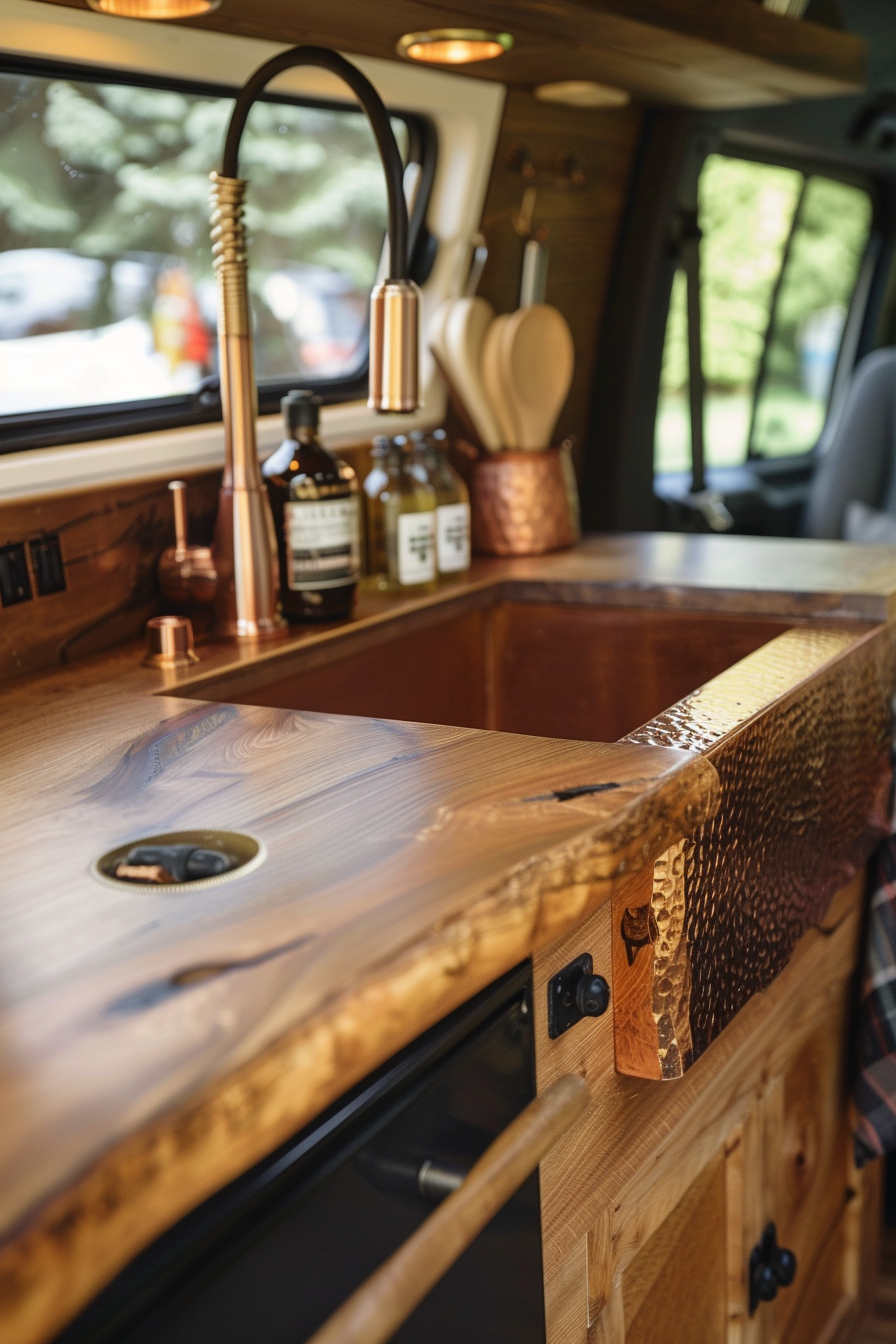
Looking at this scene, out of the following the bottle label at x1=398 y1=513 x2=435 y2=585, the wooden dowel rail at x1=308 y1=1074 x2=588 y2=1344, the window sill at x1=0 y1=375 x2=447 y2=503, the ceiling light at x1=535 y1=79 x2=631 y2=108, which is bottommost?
the wooden dowel rail at x1=308 y1=1074 x2=588 y2=1344

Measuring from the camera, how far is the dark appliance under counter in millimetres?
625

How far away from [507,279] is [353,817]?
1491mm

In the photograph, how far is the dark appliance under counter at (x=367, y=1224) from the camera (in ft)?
2.05

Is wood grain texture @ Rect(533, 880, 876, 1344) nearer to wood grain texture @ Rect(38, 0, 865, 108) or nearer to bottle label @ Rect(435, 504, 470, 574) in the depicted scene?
bottle label @ Rect(435, 504, 470, 574)

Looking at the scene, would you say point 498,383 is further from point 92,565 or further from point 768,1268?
point 768,1268

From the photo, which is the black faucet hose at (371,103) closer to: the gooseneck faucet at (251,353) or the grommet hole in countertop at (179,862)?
the gooseneck faucet at (251,353)

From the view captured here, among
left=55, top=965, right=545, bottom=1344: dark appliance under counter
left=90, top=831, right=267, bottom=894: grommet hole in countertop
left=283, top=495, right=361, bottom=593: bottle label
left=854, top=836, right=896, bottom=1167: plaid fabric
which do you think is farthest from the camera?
left=854, top=836, right=896, bottom=1167: plaid fabric

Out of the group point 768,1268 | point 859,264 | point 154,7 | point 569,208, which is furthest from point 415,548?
point 859,264

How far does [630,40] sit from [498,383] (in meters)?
0.53

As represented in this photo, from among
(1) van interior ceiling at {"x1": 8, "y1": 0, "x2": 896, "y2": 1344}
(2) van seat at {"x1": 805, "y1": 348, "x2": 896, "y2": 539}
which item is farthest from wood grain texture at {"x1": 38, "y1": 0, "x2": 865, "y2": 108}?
(2) van seat at {"x1": 805, "y1": 348, "x2": 896, "y2": 539}

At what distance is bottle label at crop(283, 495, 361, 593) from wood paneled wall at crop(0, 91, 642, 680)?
17 centimetres

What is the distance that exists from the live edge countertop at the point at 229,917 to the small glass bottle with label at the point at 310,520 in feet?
0.87

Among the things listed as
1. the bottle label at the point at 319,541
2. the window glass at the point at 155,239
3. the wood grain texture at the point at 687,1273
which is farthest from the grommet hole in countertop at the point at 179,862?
the window glass at the point at 155,239

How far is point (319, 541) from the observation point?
1.52m
